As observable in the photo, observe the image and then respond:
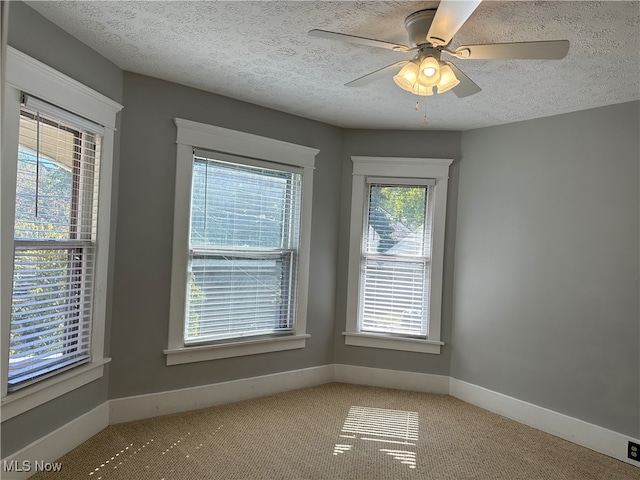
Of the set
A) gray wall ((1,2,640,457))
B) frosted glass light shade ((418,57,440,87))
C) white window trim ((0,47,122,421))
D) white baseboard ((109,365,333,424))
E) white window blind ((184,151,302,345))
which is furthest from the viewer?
white window blind ((184,151,302,345))

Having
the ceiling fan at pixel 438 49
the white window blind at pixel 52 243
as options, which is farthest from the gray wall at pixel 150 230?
the ceiling fan at pixel 438 49

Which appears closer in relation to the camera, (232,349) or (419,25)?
Answer: (419,25)

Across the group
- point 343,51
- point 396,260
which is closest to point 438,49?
point 343,51

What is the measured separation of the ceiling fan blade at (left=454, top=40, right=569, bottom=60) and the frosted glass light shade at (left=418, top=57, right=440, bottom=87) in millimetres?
109

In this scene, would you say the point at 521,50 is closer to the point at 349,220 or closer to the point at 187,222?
the point at 187,222

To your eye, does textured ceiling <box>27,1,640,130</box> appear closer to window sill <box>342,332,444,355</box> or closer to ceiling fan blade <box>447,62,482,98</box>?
ceiling fan blade <box>447,62,482,98</box>

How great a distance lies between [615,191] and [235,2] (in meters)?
2.74

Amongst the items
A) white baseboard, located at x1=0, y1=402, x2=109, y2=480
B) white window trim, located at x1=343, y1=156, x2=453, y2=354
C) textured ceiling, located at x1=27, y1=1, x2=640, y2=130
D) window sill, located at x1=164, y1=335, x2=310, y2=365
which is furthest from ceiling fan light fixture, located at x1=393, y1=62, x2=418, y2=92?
white baseboard, located at x1=0, y1=402, x2=109, y2=480

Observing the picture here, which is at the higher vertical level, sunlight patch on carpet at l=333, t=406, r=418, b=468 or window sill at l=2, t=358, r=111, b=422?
window sill at l=2, t=358, r=111, b=422

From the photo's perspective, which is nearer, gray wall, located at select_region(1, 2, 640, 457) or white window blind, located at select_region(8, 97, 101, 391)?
white window blind, located at select_region(8, 97, 101, 391)

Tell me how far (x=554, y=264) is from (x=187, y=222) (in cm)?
276

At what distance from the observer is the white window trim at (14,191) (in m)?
2.21

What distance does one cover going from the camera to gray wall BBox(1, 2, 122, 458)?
2.29 meters

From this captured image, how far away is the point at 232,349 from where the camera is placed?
370cm
